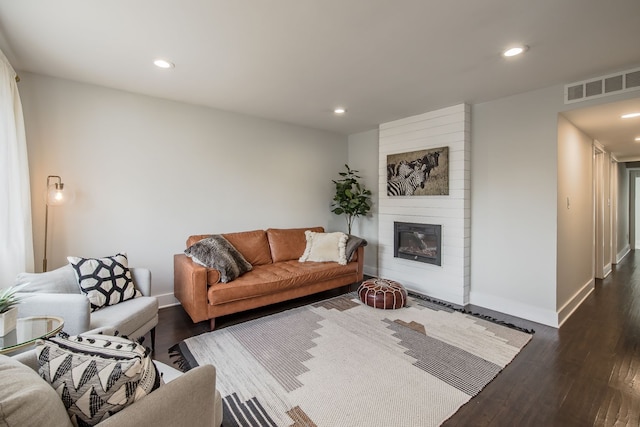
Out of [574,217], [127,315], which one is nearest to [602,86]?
[574,217]

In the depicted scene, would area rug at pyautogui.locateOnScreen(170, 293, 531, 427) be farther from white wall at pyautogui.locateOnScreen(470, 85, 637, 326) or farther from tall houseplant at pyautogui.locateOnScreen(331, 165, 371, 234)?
tall houseplant at pyautogui.locateOnScreen(331, 165, 371, 234)

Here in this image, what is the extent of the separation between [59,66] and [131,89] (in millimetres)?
625

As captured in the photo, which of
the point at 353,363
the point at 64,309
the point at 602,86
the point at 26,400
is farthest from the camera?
the point at 602,86

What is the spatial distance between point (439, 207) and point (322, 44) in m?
2.58

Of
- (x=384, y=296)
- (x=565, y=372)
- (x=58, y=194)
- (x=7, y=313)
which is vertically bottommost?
(x=565, y=372)

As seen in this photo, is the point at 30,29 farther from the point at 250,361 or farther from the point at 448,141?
the point at 448,141

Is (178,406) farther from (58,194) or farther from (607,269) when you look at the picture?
(607,269)

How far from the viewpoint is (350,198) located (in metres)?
4.96

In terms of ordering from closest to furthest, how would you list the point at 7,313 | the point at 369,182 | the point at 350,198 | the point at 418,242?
the point at 7,313 → the point at 418,242 → the point at 350,198 → the point at 369,182

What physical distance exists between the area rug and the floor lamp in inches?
68.6

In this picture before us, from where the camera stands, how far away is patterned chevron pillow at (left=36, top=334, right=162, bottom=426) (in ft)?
3.03

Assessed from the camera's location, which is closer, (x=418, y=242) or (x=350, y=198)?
(x=418, y=242)

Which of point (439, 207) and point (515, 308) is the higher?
point (439, 207)

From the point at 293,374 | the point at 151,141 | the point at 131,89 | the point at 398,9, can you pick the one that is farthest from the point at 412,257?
the point at 131,89
